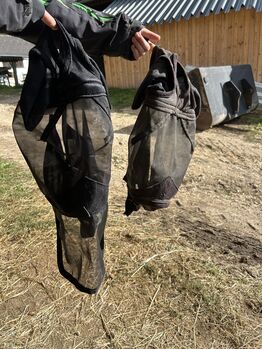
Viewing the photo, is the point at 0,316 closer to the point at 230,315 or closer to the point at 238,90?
the point at 230,315

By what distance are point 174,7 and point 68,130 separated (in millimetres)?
8794

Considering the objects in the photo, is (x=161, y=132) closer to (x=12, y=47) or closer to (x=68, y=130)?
(x=68, y=130)

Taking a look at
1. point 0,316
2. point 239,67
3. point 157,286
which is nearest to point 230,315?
point 157,286

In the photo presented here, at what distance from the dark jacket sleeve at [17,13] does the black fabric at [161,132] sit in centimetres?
44

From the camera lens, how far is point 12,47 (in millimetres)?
23797

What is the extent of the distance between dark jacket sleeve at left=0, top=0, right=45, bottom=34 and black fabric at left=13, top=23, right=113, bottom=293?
0.08 m

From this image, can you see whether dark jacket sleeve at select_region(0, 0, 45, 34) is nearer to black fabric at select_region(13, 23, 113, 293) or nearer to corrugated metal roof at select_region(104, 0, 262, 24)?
black fabric at select_region(13, 23, 113, 293)

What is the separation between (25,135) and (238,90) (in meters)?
5.28

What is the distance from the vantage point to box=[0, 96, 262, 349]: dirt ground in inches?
97.1

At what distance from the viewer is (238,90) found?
19.7ft

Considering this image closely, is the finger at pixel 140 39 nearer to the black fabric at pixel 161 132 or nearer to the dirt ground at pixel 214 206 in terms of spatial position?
the black fabric at pixel 161 132

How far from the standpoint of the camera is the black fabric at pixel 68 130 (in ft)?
3.94

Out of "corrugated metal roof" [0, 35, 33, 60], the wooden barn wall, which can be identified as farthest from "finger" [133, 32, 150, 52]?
"corrugated metal roof" [0, 35, 33, 60]

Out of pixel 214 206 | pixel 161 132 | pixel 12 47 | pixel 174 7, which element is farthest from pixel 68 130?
pixel 12 47
